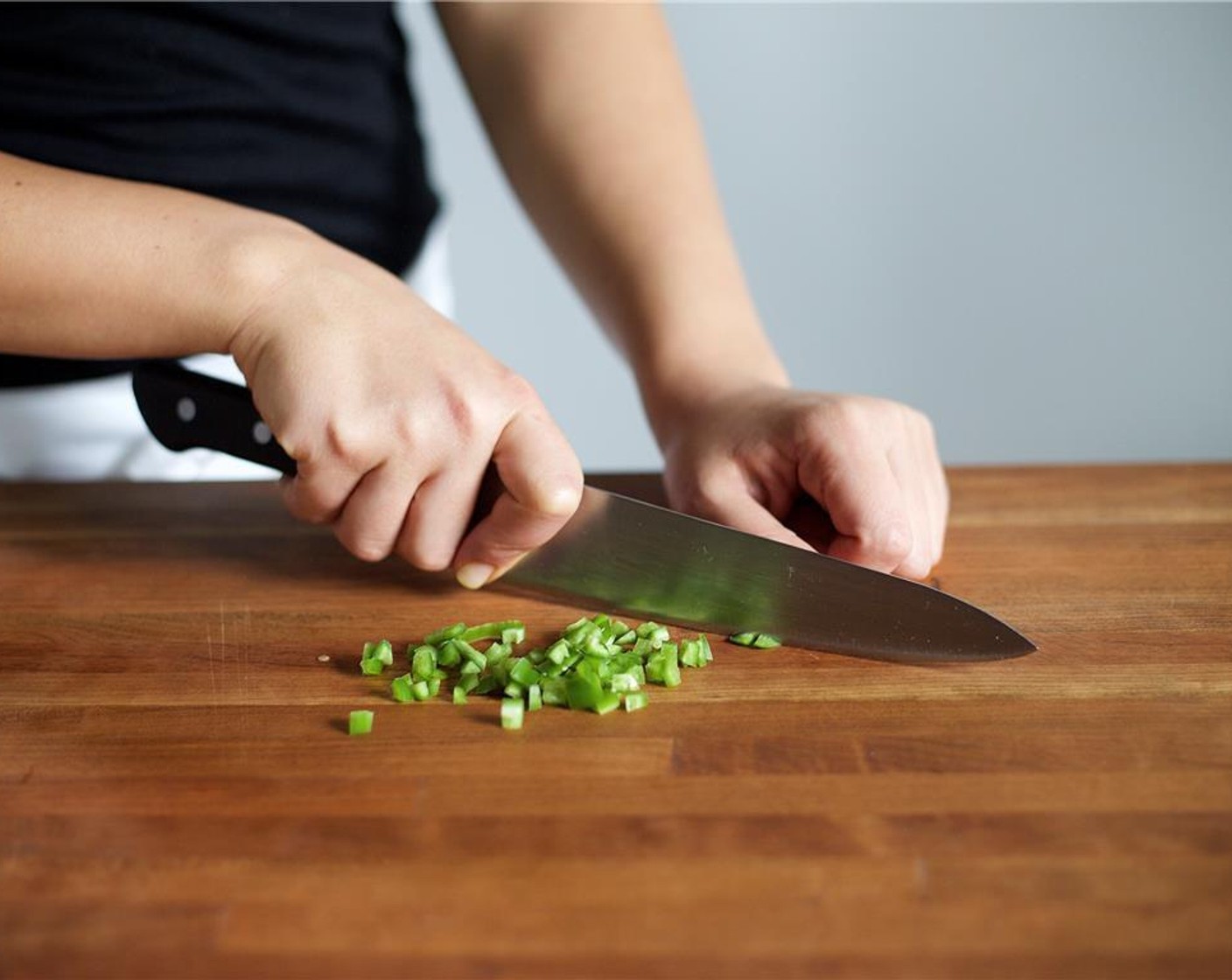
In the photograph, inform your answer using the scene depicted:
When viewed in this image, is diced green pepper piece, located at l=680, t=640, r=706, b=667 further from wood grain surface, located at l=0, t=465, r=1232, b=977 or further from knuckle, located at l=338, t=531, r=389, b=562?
knuckle, located at l=338, t=531, r=389, b=562

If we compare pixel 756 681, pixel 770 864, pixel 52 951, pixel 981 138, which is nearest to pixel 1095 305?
pixel 981 138

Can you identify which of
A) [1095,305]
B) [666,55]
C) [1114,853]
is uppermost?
[666,55]

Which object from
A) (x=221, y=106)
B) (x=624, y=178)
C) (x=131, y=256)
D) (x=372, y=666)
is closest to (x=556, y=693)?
(x=372, y=666)

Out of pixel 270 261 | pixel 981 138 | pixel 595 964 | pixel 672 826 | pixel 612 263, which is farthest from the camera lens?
pixel 981 138

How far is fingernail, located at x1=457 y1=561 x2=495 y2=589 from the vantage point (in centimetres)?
99

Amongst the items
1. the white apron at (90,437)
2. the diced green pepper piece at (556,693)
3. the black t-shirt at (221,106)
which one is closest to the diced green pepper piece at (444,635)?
the diced green pepper piece at (556,693)

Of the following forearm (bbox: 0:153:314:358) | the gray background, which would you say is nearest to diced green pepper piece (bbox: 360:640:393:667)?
forearm (bbox: 0:153:314:358)

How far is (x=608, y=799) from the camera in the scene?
743 millimetres

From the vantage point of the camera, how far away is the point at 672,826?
2.35 ft

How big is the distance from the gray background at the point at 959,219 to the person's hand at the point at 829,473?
6.08 ft

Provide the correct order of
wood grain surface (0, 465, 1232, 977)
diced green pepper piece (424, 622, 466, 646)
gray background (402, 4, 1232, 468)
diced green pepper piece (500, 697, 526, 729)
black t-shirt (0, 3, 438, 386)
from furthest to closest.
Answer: gray background (402, 4, 1232, 468), black t-shirt (0, 3, 438, 386), diced green pepper piece (424, 622, 466, 646), diced green pepper piece (500, 697, 526, 729), wood grain surface (0, 465, 1232, 977)

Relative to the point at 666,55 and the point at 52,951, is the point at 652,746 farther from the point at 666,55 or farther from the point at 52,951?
the point at 666,55

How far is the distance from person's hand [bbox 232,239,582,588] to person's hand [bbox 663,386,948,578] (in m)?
0.17

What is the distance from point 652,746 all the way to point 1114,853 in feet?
0.85
